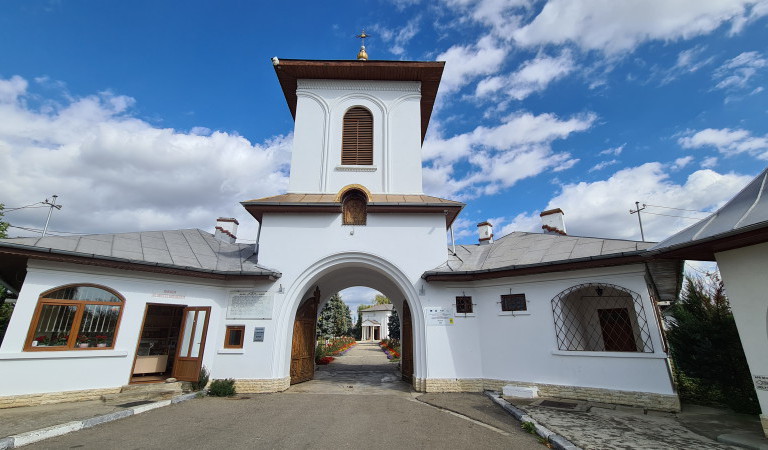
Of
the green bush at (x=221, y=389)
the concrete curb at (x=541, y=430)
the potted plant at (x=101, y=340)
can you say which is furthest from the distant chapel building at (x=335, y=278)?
the concrete curb at (x=541, y=430)

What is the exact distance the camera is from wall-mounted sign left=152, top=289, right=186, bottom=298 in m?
8.01

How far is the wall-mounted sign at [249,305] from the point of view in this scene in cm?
884

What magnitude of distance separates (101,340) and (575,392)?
10.5 m

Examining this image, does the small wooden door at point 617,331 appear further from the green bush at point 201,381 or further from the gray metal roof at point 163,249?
the green bush at point 201,381

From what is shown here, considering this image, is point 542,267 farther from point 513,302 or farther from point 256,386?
point 256,386

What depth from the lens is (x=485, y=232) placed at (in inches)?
456

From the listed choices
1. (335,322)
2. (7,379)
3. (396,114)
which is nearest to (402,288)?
(396,114)

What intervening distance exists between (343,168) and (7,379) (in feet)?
29.2

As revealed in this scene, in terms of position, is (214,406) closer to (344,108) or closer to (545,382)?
(545,382)

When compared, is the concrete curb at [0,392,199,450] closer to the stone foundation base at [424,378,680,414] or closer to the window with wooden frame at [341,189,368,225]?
the window with wooden frame at [341,189,368,225]

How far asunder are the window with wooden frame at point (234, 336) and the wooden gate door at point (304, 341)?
1.50 m

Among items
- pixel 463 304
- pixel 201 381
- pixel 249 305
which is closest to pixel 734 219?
pixel 463 304

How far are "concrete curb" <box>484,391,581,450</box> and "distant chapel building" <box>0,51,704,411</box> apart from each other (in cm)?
144

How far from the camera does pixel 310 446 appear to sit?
4.72 m
